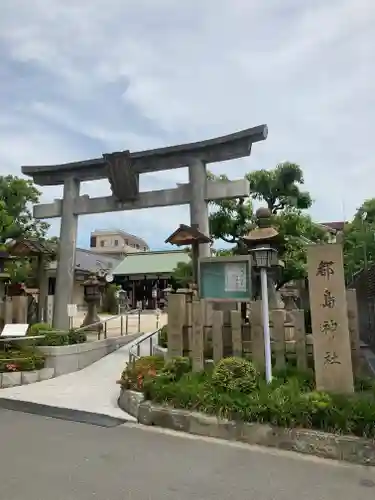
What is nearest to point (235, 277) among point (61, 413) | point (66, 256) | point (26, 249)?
point (61, 413)

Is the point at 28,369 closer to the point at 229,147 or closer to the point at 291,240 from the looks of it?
the point at 229,147

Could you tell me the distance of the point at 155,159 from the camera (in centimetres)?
1412

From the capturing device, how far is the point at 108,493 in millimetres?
4219

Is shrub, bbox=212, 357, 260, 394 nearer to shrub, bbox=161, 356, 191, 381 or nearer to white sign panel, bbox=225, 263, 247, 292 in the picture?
shrub, bbox=161, 356, 191, 381

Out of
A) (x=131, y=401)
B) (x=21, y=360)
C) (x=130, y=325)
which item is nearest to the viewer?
(x=131, y=401)

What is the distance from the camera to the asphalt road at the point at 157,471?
13.9ft

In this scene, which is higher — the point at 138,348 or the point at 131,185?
the point at 131,185

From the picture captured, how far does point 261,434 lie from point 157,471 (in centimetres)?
161

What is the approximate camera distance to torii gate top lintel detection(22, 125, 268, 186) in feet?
42.6

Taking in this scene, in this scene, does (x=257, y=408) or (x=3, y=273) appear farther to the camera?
(x=3, y=273)

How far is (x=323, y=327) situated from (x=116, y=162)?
10.00 m

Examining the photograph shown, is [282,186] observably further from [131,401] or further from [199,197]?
[131,401]


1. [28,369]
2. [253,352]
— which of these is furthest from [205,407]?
[28,369]

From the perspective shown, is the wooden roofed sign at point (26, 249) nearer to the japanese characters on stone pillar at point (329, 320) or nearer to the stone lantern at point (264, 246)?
the stone lantern at point (264, 246)
